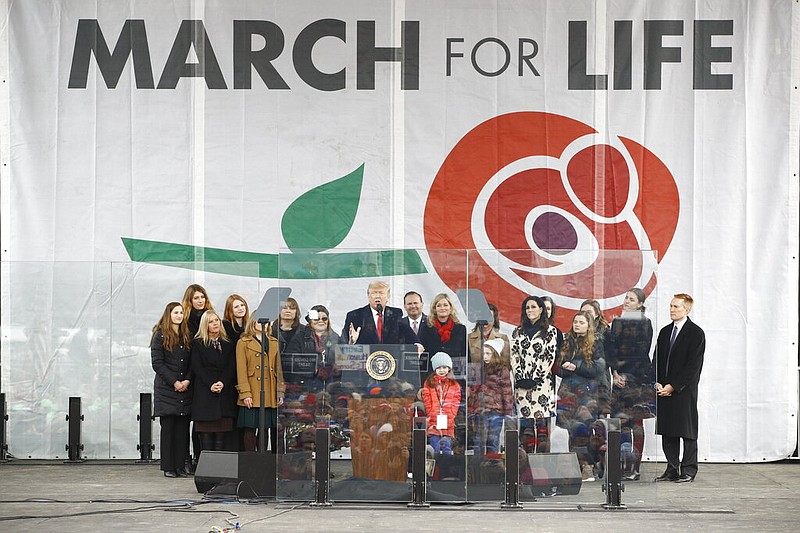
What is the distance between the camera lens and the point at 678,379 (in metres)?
9.50

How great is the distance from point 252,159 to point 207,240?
89 centimetres

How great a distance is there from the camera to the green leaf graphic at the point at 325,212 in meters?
11.0

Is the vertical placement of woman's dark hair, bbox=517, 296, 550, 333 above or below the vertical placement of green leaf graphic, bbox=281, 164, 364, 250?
below

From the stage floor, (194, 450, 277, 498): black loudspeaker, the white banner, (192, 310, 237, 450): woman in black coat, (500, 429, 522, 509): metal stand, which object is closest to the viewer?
the stage floor

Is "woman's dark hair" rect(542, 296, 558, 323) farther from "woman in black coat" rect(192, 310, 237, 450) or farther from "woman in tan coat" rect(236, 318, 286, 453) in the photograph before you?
"woman in black coat" rect(192, 310, 237, 450)

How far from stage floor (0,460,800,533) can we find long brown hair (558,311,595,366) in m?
0.92

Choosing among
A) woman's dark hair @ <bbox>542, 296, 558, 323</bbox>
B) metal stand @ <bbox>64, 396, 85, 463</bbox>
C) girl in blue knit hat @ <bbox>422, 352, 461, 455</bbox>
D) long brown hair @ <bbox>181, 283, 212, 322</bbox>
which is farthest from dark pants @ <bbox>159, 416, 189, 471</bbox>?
woman's dark hair @ <bbox>542, 296, 558, 323</bbox>

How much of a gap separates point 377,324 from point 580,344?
144 centimetres

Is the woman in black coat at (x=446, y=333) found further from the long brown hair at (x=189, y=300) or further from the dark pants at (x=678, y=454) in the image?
the dark pants at (x=678, y=454)

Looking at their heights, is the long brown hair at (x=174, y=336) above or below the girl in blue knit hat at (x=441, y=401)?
above

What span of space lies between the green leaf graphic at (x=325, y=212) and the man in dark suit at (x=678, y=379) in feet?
10.4

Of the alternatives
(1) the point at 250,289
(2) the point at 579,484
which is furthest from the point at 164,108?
(2) the point at 579,484

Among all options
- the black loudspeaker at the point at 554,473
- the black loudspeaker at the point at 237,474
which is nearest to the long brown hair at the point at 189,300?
the black loudspeaker at the point at 237,474

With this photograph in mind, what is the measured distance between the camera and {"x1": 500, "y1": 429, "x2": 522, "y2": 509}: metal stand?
7973mm
